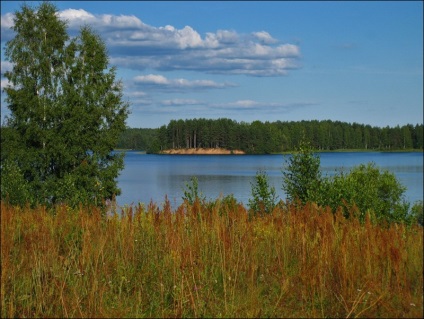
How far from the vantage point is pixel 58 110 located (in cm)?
3167

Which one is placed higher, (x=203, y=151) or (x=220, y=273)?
(x=203, y=151)

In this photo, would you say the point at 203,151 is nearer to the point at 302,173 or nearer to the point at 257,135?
the point at 257,135

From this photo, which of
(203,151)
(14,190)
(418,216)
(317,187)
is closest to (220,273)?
(418,216)

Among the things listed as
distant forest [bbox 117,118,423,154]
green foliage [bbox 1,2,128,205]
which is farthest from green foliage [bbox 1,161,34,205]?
distant forest [bbox 117,118,423,154]

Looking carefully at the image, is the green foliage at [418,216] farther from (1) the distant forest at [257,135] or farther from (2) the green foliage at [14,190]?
(1) the distant forest at [257,135]

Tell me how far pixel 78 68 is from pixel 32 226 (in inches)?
1080

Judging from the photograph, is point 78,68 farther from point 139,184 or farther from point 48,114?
point 139,184

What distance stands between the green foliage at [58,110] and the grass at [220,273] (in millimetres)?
24201

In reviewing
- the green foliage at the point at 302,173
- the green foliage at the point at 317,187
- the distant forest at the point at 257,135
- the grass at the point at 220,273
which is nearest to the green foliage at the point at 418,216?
the green foliage at the point at 317,187

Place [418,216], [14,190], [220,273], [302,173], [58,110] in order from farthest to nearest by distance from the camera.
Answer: [58,110], [14,190], [302,173], [418,216], [220,273]

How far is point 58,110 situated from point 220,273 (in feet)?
89.7

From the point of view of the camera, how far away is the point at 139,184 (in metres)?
66.9

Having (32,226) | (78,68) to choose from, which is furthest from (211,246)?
(78,68)

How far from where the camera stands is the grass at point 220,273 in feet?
16.7
